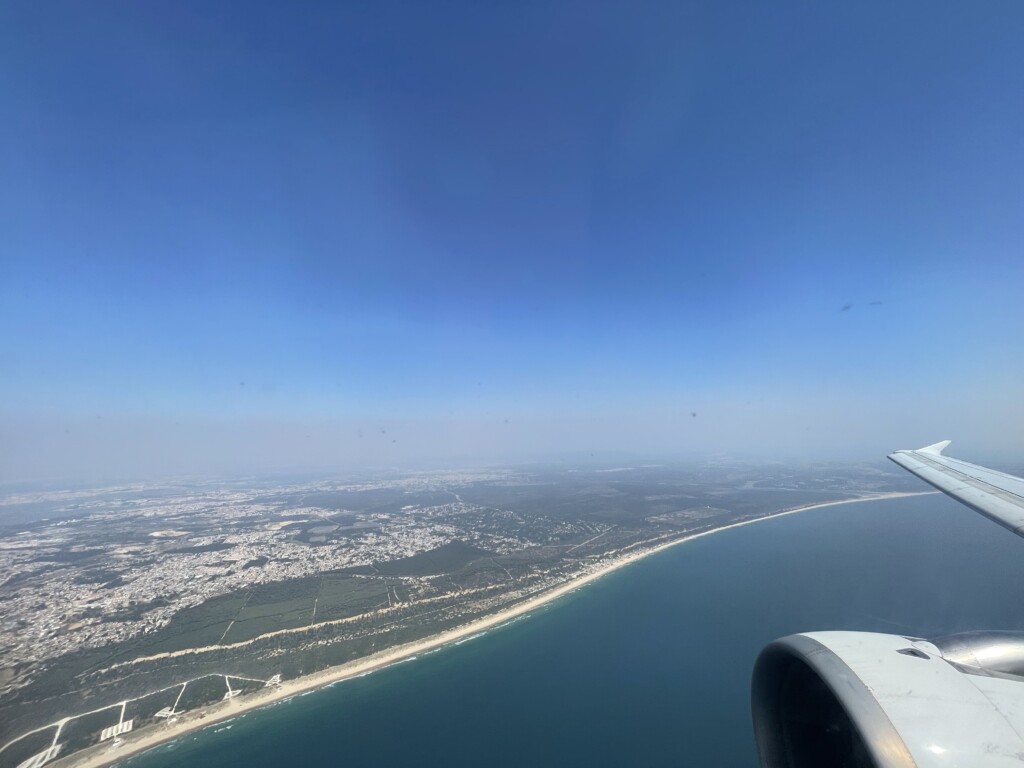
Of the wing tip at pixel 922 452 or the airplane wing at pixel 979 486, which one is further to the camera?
the wing tip at pixel 922 452

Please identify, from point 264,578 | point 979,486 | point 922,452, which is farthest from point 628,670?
point 264,578

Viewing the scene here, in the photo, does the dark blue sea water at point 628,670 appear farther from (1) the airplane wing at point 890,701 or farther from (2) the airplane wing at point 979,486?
(1) the airplane wing at point 890,701

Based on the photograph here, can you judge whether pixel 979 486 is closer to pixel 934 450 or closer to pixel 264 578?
pixel 934 450

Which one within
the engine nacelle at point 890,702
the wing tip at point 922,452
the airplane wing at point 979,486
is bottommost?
the engine nacelle at point 890,702

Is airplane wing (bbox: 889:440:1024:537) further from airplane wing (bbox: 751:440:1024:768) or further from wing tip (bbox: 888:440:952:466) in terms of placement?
airplane wing (bbox: 751:440:1024:768)

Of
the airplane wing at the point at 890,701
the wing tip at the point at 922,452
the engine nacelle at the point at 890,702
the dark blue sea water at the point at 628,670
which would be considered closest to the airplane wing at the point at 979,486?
the wing tip at the point at 922,452

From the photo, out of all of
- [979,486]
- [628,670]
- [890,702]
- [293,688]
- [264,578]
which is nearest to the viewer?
[890,702]

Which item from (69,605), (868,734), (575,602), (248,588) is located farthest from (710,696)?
(69,605)
